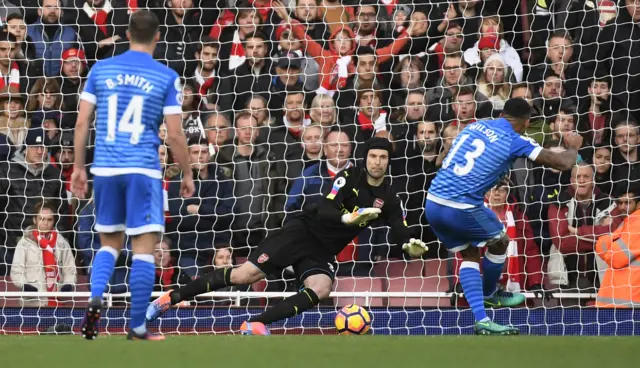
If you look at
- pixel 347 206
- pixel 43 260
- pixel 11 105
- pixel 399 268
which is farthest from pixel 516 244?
pixel 11 105

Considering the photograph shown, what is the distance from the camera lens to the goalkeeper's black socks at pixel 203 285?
9797mm

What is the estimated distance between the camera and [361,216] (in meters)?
9.20

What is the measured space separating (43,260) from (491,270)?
167 inches

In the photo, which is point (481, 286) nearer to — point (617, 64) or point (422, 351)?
point (422, 351)

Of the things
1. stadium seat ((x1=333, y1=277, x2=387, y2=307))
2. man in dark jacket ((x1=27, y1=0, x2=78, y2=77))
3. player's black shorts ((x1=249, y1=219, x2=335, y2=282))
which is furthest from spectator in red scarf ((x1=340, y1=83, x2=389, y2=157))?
man in dark jacket ((x1=27, y1=0, x2=78, y2=77))

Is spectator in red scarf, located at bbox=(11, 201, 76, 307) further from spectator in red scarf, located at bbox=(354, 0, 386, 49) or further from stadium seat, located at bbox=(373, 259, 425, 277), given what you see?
spectator in red scarf, located at bbox=(354, 0, 386, 49)

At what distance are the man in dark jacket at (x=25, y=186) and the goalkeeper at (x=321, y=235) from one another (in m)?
2.47

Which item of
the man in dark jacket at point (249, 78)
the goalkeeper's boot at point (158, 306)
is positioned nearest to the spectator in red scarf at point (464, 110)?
the man in dark jacket at point (249, 78)

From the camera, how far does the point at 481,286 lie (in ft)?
30.4

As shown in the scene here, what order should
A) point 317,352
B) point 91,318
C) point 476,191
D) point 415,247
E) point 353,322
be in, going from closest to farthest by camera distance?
point 317,352 → point 91,318 → point 415,247 → point 476,191 → point 353,322

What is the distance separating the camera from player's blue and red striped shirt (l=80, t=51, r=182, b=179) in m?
7.29

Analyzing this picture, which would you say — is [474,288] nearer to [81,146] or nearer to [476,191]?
[476,191]

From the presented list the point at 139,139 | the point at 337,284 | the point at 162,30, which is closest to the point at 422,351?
the point at 139,139

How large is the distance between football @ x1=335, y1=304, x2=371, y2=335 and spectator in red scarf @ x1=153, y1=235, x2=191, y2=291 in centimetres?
228
